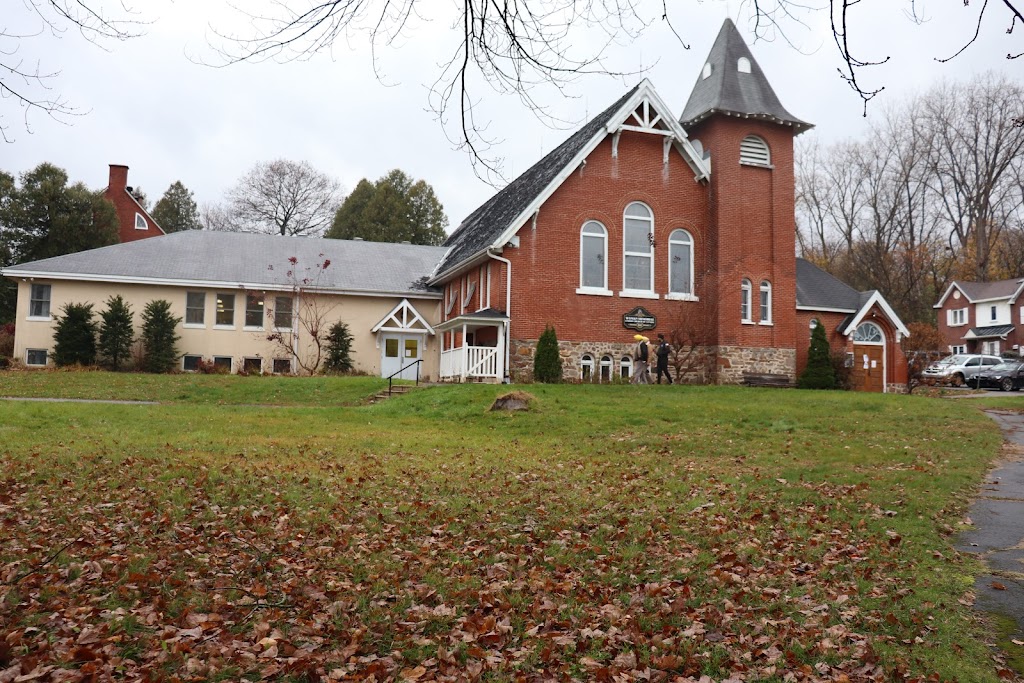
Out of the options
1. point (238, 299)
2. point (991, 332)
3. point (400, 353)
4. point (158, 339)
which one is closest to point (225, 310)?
point (238, 299)

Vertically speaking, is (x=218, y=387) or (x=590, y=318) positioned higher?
(x=590, y=318)

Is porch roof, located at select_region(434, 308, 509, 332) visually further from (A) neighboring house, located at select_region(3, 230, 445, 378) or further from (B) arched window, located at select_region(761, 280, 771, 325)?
(B) arched window, located at select_region(761, 280, 771, 325)

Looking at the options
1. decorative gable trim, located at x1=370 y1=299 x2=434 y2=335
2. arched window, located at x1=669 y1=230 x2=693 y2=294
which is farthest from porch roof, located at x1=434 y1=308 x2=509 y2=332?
arched window, located at x1=669 y1=230 x2=693 y2=294

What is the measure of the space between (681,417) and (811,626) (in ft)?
36.1

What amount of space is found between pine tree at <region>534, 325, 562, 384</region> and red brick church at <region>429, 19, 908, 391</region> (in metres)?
0.77

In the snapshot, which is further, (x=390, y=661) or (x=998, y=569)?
(x=998, y=569)

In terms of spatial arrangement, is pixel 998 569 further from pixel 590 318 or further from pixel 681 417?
pixel 590 318

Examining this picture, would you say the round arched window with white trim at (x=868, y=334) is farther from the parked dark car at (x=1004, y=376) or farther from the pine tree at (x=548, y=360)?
the pine tree at (x=548, y=360)

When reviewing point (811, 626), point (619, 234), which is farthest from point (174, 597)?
point (619, 234)

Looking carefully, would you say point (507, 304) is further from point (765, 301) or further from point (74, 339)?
point (74, 339)

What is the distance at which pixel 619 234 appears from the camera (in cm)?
2566

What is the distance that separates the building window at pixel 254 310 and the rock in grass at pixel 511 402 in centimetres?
1589

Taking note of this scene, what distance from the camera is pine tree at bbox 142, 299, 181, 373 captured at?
2812cm

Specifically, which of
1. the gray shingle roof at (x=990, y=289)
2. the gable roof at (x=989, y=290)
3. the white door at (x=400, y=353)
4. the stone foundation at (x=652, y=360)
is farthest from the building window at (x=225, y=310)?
the gray shingle roof at (x=990, y=289)
